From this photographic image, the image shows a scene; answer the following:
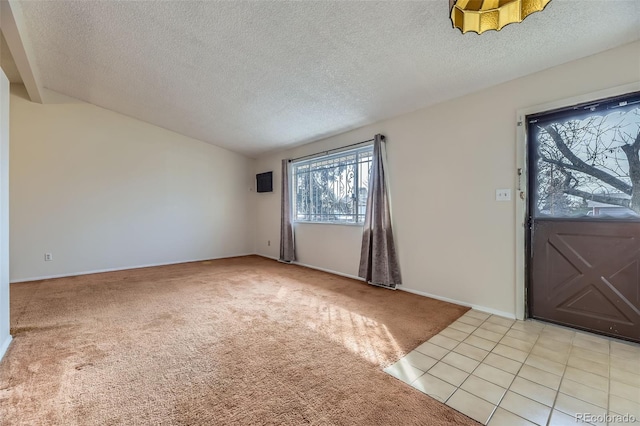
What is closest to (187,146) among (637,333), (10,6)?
(10,6)

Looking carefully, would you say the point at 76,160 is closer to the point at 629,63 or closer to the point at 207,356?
the point at 207,356

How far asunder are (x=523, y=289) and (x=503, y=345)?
739 millimetres

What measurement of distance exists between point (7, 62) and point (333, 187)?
4.68m

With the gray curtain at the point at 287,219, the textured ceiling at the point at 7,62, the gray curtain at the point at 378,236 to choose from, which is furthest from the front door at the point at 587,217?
the textured ceiling at the point at 7,62

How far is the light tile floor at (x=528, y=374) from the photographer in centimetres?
143

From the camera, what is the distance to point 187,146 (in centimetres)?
551

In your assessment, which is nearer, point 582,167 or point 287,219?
point 582,167

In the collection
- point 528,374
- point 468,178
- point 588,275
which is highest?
point 468,178

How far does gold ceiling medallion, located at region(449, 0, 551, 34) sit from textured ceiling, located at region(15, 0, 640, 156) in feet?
2.44

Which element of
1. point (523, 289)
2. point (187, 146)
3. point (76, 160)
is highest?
point (187, 146)

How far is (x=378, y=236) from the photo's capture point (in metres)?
3.68

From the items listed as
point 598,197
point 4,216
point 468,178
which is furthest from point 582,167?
point 4,216

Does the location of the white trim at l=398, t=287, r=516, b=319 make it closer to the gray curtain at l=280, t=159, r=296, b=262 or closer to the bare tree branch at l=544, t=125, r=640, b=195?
the bare tree branch at l=544, t=125, r=640, b=195

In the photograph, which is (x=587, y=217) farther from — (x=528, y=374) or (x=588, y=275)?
(x=528, y=374)
